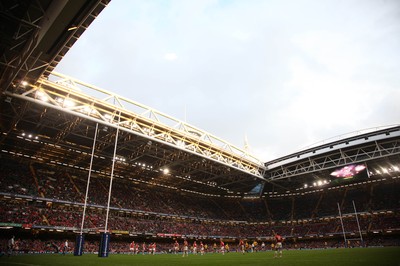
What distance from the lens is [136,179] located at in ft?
162

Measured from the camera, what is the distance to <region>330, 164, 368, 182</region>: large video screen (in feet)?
127

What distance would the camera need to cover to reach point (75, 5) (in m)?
14.0

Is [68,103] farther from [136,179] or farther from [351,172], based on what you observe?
[351,172]

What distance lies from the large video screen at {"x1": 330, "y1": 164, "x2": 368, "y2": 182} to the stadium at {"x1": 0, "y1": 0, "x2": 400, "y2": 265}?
13 cm

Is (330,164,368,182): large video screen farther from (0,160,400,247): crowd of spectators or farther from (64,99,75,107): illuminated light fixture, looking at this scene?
(64,99,75,107): illuminated light fixture

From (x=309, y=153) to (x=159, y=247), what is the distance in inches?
1145

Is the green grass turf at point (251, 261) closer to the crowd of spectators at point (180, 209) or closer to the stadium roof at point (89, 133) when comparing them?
the stadium roof at point (89, 133)

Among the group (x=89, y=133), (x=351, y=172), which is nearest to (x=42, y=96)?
(x=89, y=133)

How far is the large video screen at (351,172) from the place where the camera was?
3856 centimetres

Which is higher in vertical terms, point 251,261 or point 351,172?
point 351,172

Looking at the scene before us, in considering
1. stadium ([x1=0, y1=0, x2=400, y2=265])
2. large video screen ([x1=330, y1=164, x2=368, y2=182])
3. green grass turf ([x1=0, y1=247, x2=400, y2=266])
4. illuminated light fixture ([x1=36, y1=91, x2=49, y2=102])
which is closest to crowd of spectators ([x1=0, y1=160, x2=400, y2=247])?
stadium ([x1=0, y1=0, x2=400, y2=265])

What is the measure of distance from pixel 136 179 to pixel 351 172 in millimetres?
35908

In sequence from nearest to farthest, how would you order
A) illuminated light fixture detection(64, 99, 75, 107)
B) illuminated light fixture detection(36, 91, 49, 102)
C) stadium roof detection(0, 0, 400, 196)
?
stadium roof detection(0, 0, 400, 196) < illuminated light fixture detection(36, 91, 49, 102) < illuminated light fixture detection(64, 99, 75, 107)

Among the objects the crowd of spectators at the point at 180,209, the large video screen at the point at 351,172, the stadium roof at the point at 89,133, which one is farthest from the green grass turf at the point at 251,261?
the large video screen at the point at 351,172
